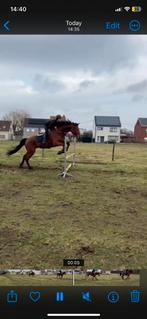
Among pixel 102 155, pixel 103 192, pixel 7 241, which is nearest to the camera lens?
pixel 7 241

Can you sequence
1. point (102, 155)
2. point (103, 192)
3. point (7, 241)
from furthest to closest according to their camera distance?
point (102, 155) < point (103, 192) < point (7, 241)

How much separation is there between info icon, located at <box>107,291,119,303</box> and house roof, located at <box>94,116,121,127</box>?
967 mm

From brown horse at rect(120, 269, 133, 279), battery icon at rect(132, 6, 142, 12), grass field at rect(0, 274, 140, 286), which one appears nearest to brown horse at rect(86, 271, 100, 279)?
grass field at rect(0, 274, 140, 286)

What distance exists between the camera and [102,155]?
920 cm

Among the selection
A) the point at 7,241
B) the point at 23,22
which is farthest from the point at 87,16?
the point at 7,241

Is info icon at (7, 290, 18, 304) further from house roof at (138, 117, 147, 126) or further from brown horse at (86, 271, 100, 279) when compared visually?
house roof at (138, 117, 147, 126)

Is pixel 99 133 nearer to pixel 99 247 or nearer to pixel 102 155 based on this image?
pixel 99 247

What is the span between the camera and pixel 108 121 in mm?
2068

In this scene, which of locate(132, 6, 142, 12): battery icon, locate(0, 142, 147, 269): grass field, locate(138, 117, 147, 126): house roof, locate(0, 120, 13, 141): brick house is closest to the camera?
locate(132, 6, 142, 12): battery icon

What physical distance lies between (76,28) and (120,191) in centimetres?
225

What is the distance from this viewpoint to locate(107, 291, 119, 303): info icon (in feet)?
5.09

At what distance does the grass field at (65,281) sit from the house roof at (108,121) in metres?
0.89
